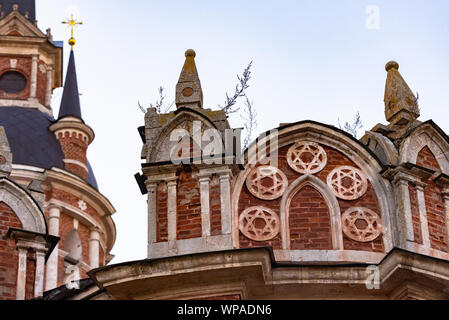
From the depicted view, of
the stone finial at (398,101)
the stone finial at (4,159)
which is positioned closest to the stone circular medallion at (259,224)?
the stone finial at (398,101)

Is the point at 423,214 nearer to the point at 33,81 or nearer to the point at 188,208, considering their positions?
the point at 188,208

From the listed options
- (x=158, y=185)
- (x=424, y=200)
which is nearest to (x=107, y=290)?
(x=158, y=185)

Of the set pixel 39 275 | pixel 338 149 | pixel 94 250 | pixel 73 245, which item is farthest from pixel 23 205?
pixel 94 250

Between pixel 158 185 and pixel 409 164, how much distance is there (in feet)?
11.3

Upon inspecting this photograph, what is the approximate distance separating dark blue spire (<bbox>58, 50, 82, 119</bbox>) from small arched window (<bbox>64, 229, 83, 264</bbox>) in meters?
4.11

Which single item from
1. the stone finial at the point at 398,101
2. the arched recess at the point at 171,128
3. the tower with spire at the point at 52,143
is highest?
the tower with spire at the point at 52,143

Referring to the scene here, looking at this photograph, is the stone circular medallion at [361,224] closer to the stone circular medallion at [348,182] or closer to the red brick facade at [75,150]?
the stone circular medallion at [348,182]

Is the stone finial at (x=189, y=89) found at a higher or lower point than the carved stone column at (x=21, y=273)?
higher

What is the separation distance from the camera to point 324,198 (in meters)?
16.7

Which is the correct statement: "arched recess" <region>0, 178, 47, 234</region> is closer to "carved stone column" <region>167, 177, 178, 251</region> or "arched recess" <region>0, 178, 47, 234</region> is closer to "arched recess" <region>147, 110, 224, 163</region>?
"arched recess" <region>147, 110, 224, 163</region>

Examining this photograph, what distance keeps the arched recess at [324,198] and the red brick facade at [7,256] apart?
16.7 ft

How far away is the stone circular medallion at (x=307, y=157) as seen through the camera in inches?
667
